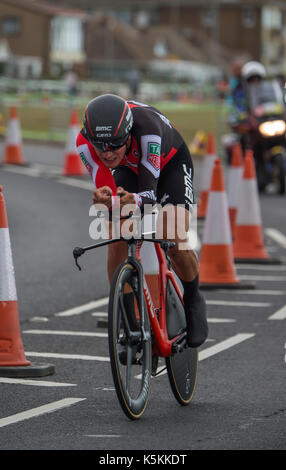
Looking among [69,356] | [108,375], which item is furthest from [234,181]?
[108,375]

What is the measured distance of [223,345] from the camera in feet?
29.8

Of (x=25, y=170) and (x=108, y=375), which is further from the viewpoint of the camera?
(x=25, y=170)

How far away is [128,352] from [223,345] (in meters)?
2.75

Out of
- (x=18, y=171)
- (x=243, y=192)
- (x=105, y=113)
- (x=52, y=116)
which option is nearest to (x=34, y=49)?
(x=52, y=116)

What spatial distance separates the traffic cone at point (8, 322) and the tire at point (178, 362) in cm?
111

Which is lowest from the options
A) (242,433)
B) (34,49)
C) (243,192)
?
(242,433)

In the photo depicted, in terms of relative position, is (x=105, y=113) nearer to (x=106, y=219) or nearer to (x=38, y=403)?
(x=106, y=219)

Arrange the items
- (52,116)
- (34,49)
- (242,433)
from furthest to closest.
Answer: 1. (34,49)
2. (52,116)
3. (242,433)

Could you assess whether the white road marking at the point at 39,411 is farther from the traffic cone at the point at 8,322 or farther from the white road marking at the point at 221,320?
the white road marking at the point at 221,320

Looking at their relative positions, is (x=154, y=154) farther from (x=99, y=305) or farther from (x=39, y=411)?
(x=99, y=305)

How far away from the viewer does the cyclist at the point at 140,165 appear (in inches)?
257

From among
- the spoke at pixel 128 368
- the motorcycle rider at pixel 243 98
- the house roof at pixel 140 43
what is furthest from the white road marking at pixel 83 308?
the house roof at pixel 140 43
